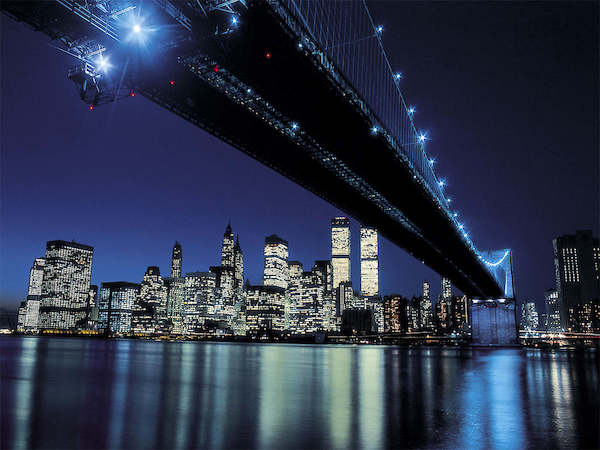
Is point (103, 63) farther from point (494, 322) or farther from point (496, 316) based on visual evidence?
point (494, 322)

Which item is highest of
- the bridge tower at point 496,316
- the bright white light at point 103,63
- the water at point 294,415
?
the bright white light at point 103,63

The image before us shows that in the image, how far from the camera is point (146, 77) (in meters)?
17.6

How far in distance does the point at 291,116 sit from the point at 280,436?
15.8m

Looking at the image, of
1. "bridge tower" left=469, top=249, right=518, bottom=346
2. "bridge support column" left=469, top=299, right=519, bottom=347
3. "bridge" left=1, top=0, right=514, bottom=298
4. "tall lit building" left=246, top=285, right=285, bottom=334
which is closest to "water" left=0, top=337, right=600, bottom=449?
"bridge" left=1, top=0, right=514, bottom=298

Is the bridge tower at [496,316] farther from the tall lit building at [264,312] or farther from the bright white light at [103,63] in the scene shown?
the tall lit building at [264,312]

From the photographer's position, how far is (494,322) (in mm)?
73438

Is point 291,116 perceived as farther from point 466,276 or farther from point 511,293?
point 511,293

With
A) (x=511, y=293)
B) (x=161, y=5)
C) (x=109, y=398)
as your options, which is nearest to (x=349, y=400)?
(x=109, y=398)

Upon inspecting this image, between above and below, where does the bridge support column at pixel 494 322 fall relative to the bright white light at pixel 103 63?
below

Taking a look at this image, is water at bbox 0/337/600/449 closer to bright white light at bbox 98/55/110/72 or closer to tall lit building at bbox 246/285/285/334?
bright white light at bbox 98/55/110/72

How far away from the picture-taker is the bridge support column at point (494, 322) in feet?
237

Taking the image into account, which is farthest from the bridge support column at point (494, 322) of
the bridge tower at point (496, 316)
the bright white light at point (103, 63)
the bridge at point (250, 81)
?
the bright white light at point (103, 63)

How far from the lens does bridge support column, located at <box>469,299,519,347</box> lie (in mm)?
72375

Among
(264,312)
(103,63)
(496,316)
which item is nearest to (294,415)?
(103,63)
